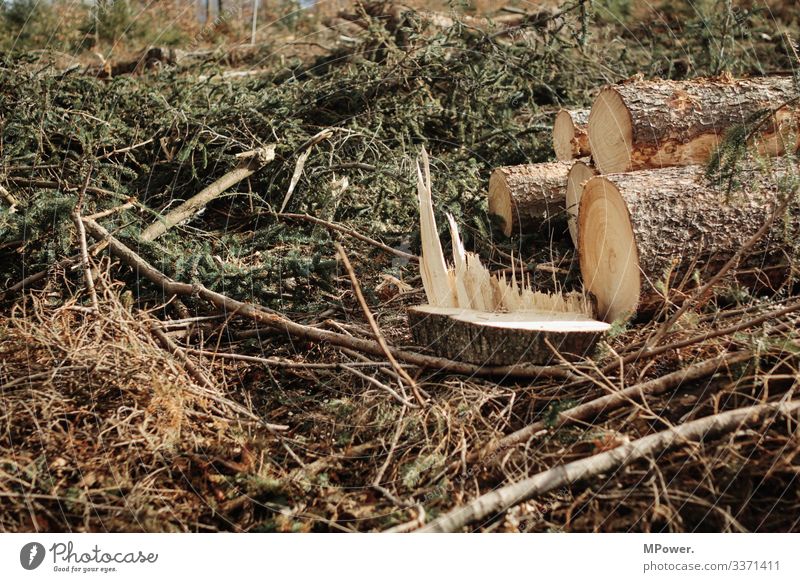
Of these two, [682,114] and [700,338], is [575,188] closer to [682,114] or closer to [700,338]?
[682,114]

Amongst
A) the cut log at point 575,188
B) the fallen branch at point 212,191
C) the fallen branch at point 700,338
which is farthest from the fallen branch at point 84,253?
the cut log at point 575,188

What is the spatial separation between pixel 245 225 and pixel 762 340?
2810 millimetres

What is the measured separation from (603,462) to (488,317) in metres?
0.86

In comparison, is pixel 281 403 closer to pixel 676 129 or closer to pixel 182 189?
pixel 182 189

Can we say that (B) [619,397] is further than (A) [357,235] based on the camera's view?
No

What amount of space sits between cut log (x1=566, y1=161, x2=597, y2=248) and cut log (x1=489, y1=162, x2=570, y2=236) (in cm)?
7

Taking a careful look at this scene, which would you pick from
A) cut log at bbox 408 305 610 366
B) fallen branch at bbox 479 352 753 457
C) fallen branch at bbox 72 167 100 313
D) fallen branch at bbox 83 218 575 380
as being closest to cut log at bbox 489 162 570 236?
cut log at bbox 408 305 610 366

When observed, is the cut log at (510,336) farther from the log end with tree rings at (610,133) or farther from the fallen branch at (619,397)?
the log end with tree rings at (610,133)

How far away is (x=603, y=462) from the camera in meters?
2.29

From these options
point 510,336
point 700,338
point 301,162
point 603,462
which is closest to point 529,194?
point 301,162

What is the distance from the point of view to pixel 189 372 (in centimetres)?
289

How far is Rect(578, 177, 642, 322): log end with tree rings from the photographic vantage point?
314cm

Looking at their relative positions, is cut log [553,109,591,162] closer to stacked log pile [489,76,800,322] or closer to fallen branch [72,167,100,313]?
stacked log pile [489,76,800,322]
